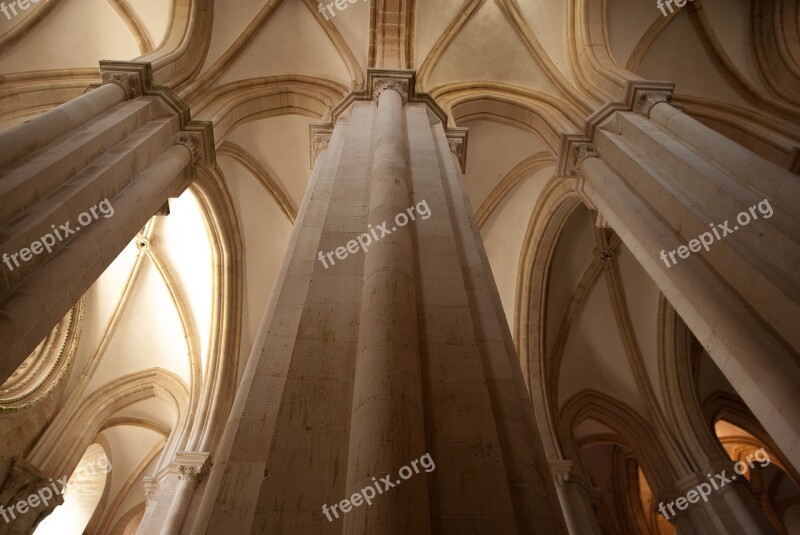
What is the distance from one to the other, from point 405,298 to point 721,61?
28.3 feet

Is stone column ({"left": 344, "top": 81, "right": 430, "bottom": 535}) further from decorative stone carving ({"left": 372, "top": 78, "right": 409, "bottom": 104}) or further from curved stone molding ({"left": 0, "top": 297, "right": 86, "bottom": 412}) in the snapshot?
curved stone molding ({"left": 0, "top": 297, "right": 86, "bottom": 412})

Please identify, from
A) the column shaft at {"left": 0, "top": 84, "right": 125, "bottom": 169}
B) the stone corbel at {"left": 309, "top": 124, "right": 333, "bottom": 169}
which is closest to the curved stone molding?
the column shaft at {"left": 0, "top": 84, "right": 125, "bottom": 169}

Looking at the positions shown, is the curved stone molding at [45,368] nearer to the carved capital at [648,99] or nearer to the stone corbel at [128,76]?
the stone corbel at [128,76]

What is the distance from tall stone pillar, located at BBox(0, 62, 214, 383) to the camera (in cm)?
308

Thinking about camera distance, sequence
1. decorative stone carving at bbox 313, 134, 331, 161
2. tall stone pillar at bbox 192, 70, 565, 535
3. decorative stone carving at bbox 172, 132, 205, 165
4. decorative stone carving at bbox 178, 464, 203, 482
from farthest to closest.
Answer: decorative stone carving at bbox 178, 464, 203, 482
decorative stone carving at bbox 313, 134, 331, 161
decorative stone carving at bbox 172, 132, 205, 165
tall stone pillar at bbox 192, 70, 565, 535

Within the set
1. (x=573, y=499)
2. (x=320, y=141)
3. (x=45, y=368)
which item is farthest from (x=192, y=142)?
(x=573, y=499)

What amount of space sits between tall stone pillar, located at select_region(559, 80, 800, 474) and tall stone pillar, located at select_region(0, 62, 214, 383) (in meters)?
4.52

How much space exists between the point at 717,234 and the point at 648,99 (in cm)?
236

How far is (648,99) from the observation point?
5508mm

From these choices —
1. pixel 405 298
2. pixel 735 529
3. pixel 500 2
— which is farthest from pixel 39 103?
pixel 735 529

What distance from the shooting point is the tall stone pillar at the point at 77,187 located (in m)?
3.08

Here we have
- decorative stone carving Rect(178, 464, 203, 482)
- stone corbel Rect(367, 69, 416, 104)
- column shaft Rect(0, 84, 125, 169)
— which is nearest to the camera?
column shaft Rect(0, 84, 125, 169)

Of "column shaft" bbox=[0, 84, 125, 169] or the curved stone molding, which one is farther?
the curved stone molding

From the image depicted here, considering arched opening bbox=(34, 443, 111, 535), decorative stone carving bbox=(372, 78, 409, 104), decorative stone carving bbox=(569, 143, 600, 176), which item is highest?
decorative stone carving bbox=(372, 78, 409, 104)
